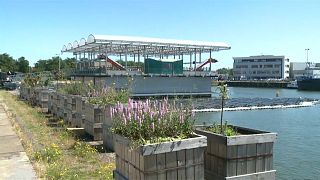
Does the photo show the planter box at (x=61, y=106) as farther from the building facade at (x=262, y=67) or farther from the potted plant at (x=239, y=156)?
the building facade at (x=262, y=67)

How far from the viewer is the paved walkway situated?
7547mm

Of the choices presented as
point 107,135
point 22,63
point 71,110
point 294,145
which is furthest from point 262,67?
point 107,135

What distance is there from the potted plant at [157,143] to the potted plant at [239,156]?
1.18 feet

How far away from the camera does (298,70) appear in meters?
190

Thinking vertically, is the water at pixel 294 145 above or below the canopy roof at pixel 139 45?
below

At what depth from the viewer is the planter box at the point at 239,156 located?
19.7 ft

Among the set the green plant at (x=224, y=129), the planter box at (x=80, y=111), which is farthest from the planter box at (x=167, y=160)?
the planter box at (x=80, y=111)

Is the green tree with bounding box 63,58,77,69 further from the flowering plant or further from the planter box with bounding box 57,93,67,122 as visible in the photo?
the flowering plant

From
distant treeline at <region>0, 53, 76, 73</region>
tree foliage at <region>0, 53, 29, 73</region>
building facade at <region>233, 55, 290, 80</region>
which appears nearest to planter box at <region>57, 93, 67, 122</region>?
distant treeline at <region>0, 53, 76, 73</region>

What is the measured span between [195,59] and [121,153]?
2299 inches

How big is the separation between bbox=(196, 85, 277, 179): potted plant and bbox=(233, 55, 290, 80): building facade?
173 metres

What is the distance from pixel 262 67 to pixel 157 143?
182 meters

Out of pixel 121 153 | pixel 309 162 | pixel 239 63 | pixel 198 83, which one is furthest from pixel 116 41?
pixel 239 63

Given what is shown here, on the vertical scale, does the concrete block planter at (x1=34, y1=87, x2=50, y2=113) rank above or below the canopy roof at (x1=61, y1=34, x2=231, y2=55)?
below
